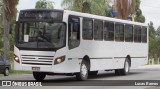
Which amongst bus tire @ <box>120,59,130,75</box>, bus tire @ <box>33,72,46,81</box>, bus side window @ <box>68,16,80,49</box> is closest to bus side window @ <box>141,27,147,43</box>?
bus tire @ <box>120,59,130,75</box>

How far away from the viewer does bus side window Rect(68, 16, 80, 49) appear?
2161 cm

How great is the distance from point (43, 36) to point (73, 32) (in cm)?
153

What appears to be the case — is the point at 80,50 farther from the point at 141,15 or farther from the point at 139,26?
the point at 141,15

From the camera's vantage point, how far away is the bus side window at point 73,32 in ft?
70.9

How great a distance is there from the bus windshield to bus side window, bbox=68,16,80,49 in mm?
430

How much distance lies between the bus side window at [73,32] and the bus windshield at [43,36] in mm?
430

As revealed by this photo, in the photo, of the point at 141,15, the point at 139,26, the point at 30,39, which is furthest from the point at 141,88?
the point at 141,15

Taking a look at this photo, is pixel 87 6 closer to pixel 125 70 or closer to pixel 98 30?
pixel 125 70

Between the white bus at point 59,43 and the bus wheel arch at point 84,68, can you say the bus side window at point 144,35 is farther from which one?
the bus wheel arch at point 84,68

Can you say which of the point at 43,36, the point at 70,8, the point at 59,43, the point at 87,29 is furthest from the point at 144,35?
the point at 70,8

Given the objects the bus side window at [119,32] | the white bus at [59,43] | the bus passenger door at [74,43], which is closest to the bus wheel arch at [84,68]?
the white bus at [59,43]

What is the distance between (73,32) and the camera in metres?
22.0

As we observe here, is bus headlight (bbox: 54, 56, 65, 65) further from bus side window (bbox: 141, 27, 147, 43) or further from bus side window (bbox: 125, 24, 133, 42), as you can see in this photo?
bus side window (bbox: 141, 27, 147, 43)

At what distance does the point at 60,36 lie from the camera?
836 inches
